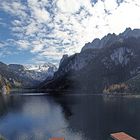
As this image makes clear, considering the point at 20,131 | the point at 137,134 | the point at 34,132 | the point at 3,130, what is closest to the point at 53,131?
the point at 34,132

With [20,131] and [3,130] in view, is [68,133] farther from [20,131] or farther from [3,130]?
[3,130]

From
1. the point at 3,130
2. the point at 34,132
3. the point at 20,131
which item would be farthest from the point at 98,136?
the point at 3,130

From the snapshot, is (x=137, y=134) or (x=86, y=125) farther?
(x=86, y=125)

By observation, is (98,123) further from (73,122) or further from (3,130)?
(3,130)

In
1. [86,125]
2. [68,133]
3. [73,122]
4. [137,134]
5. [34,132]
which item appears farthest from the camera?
[73,122]

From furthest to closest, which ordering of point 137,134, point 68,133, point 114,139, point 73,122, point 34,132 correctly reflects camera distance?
point 73,122 < point 34,132 < point 68,133 < point 137,134 < point 114,139

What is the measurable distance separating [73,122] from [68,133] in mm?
36914

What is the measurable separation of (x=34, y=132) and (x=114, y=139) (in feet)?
191

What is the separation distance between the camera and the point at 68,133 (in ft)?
472

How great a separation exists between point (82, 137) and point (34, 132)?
33862mm

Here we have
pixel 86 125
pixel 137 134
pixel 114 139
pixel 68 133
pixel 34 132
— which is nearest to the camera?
pixel 114 139

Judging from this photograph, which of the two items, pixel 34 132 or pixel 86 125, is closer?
pixel 34 132

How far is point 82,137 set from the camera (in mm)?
132750

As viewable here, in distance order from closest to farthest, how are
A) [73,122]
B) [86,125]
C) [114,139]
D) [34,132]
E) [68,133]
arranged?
1. [114,139]
2. [68,133]
3. [34,132]
4. [86,125]
5. [73,122]
